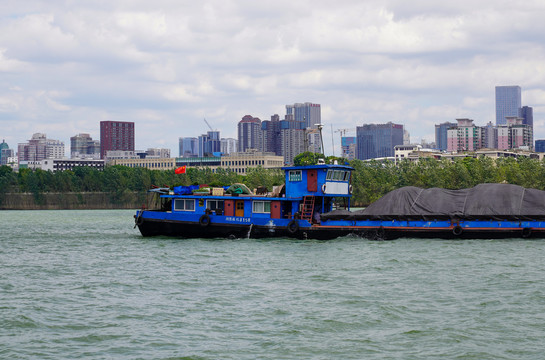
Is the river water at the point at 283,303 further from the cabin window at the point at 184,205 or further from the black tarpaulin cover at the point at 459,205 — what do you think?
the cabin window at the point at 184,205

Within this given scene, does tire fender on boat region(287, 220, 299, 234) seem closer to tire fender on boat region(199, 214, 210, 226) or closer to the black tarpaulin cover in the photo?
the black tarpaulin cover

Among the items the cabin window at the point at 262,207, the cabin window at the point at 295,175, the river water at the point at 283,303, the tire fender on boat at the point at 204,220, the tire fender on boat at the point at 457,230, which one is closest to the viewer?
the river water at the point at 283,303

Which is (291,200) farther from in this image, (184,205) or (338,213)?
(184,205)

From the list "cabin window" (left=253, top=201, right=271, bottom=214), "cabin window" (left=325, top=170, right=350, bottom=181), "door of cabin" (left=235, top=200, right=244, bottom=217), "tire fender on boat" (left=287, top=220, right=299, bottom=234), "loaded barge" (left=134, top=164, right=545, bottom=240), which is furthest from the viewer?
"door of cabin" (left=235, top=200, right=244, bottom=217)

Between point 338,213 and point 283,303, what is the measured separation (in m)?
22.3

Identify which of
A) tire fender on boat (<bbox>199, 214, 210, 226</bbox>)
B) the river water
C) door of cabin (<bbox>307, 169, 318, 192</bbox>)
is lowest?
the river water

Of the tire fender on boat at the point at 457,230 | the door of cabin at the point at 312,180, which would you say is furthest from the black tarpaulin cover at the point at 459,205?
the door of cabin at the point at 312,180

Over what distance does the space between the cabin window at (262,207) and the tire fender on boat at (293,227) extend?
245cm

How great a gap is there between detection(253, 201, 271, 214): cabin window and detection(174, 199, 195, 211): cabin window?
16.1 feet

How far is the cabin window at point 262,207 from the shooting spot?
5019 centimetres

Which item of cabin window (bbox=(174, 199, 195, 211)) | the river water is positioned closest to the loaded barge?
cabin window (bbox=(174, 199, 195, 211))

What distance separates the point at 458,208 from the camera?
47.3 meters

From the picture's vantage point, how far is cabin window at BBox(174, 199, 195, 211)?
170ft

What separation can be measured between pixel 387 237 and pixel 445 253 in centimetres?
686
